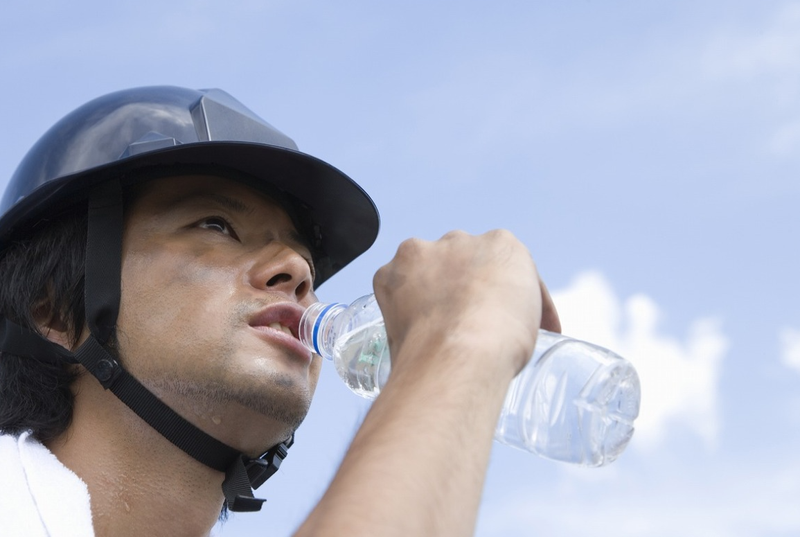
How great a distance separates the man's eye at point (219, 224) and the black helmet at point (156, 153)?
1.05 feet

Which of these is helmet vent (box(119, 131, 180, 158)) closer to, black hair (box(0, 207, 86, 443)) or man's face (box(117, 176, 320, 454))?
man's face (box(117, 176, 320, 454))

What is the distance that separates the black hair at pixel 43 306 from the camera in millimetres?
4672

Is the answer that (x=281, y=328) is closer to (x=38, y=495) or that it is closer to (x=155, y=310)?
(x=155, y=310)

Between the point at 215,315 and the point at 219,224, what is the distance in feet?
2.14

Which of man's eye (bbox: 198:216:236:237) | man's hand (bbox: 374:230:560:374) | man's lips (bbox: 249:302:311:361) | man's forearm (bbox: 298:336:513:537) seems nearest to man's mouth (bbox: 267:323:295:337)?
man's lips (bbox: 249:302:311:361)

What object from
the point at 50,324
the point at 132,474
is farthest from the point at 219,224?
the point at 132,474

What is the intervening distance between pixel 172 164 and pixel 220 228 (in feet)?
1.44

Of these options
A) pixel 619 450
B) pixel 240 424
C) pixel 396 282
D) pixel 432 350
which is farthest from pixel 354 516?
pixel 240 424

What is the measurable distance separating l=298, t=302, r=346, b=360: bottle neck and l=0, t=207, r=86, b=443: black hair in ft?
3.90

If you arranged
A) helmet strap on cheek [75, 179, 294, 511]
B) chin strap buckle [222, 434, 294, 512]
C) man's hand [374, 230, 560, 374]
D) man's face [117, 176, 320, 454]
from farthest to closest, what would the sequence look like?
chin strap buckle [222, 434, 294, 512]
helmet strap on cheek [75, 179, 294, 511]
man's face [117, 176, 320, 454]
man's hand [374, 230, 560, 374]

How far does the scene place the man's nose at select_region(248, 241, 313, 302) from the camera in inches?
176

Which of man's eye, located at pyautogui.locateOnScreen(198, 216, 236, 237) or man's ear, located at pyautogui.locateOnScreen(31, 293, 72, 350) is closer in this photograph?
man's eye, located at pyautogui.locateOnScreen(198, 216, 236, 237)

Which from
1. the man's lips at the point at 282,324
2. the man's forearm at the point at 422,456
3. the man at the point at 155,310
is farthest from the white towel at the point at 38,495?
the man's forearm at the point at 422,456

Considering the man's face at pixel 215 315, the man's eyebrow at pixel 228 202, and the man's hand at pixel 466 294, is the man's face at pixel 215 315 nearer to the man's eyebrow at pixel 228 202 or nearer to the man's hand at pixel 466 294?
the man's eyebrow at pixel 228 202
